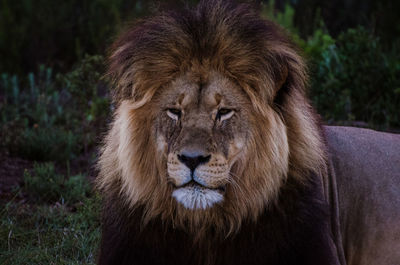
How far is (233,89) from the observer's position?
10.2 ft

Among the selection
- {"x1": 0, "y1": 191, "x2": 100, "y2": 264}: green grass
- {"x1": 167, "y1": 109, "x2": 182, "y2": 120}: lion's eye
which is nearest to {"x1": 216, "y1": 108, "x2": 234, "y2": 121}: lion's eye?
{"x1": 167, "y1": 109, "x2": 182, "y2": 120}: lion's eye

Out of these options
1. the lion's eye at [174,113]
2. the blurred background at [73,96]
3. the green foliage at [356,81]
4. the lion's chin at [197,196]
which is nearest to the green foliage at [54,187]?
the blurred background at [73,96]

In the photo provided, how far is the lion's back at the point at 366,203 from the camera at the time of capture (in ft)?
12.5

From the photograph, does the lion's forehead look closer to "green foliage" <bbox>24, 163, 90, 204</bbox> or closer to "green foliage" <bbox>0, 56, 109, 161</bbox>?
"green foliage" <bbox>24, 163, 90, 204</bbox>

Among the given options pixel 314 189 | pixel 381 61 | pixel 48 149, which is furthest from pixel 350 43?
pixel 314 189

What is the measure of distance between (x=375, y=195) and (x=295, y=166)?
839mm

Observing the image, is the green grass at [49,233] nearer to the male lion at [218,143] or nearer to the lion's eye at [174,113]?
the male lion at [218,143]

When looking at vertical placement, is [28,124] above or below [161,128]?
below

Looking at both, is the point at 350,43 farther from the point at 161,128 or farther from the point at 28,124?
the point at 161,128

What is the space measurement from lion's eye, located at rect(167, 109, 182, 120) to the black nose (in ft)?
0.87

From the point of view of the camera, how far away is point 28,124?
272 inches

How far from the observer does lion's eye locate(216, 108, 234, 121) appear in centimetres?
305

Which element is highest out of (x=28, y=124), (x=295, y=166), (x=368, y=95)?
(x=295, y=166)

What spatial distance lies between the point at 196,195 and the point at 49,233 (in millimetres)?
1831
